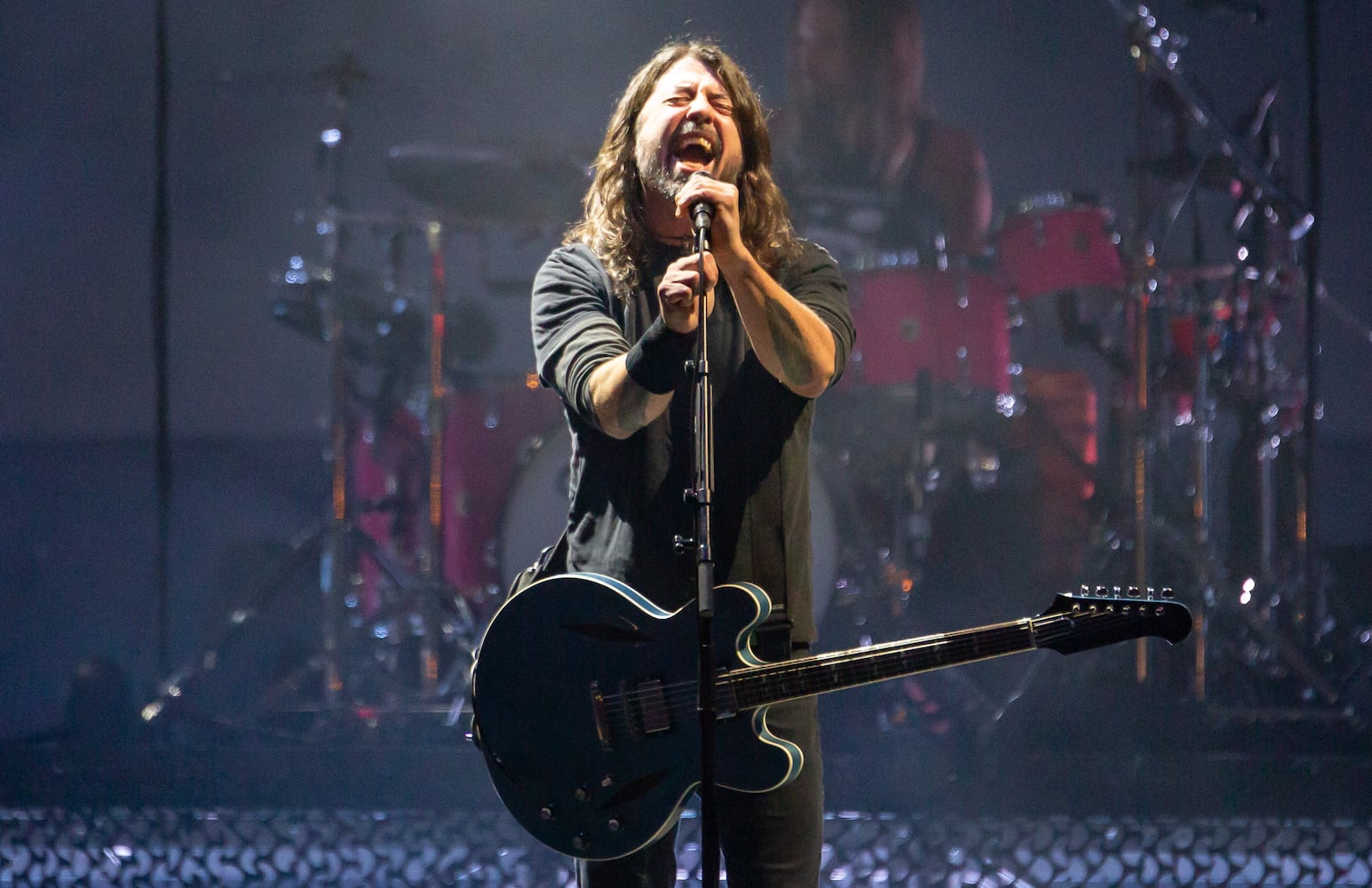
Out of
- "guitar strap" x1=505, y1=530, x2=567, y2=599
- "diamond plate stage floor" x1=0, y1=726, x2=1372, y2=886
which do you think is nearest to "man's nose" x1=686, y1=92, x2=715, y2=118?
"guitar strap" x1=505, y1=530, x2=567, y2=599

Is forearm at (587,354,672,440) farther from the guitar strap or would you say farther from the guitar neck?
the guitar neck

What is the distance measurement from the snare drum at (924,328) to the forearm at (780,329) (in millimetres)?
3053

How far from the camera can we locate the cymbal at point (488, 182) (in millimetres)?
4719

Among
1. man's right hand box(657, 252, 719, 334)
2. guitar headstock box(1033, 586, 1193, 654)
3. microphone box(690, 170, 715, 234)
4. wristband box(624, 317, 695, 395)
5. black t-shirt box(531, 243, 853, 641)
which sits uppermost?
microphone box(690, 170, 715, 234)

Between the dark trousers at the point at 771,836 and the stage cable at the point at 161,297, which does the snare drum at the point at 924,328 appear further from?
the dark trousers at the point at 771,836

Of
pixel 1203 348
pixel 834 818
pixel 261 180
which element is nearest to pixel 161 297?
pixel 261 180

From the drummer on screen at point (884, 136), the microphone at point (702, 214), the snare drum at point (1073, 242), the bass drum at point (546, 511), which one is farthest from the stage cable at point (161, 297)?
the microphone at point (702, 214)

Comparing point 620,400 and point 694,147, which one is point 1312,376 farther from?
point 620,400

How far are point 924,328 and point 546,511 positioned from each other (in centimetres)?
167

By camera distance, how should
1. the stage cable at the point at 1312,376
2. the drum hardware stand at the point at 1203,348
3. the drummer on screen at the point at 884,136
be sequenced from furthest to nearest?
the drummer on screen at the point at 884,136 < the stage cable at the point at 1312,376 < the drum hardware stand at the point at 1203,348

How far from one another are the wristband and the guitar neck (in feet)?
1.46

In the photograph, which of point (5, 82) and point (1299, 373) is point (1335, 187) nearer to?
point (1299, 373)

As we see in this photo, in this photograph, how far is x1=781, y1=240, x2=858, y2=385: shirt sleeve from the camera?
1.87 m

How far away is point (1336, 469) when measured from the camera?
536 cm
